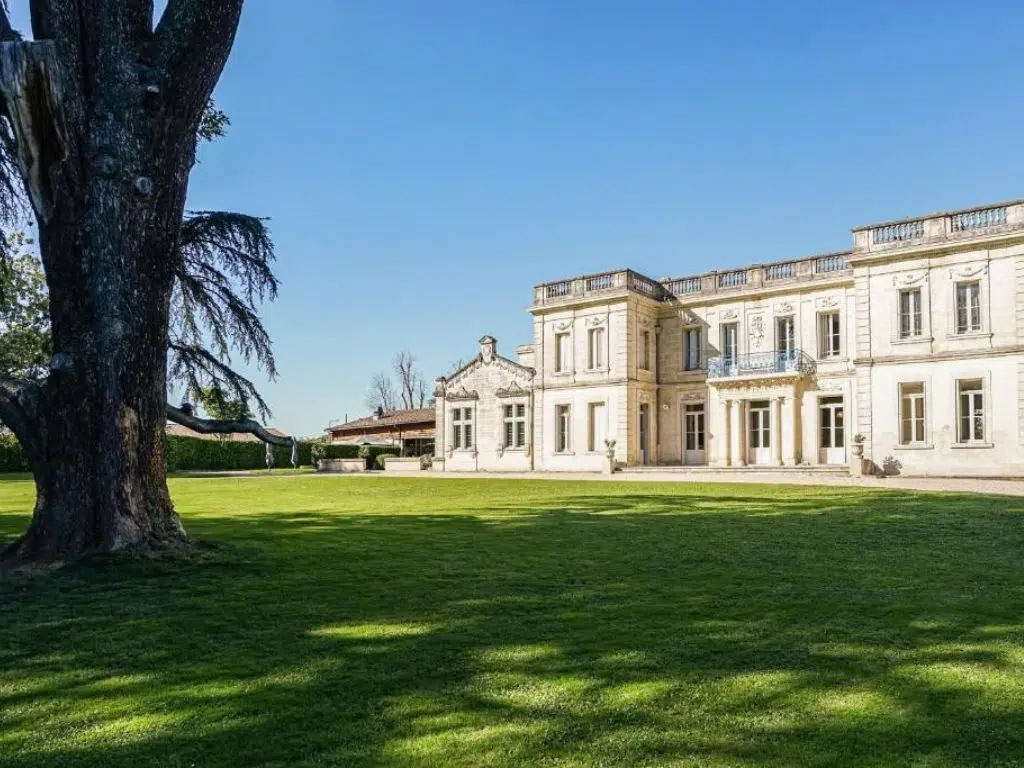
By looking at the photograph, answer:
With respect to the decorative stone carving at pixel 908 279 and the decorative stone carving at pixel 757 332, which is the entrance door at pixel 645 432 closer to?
the decorative stone carving at pixel 757 332

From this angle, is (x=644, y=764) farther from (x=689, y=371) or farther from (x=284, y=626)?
(x=689, y=371)

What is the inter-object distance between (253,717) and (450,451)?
32.8m

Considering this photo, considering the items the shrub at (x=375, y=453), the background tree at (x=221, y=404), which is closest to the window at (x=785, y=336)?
the shrub at (x=375, y=453)

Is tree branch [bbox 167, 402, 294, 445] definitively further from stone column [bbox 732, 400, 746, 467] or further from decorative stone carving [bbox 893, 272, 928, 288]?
stone column [bbox 732, 400, 746, 467]

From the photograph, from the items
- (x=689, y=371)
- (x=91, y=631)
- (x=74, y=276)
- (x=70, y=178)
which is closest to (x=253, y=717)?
(x=91, y=631)

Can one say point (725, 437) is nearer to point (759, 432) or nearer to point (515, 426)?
point (759, 432)

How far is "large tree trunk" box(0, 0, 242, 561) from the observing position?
6.35 metres

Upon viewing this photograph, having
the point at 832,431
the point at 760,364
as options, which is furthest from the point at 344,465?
the point at 832,431

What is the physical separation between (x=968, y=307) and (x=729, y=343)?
867 cm

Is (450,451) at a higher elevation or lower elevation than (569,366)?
lower

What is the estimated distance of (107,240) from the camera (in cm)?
657

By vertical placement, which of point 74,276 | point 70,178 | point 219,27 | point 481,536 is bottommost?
point 481,536

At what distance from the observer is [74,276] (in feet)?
21.6

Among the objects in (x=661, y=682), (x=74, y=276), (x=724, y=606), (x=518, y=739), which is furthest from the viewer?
(x=74, y=276)
